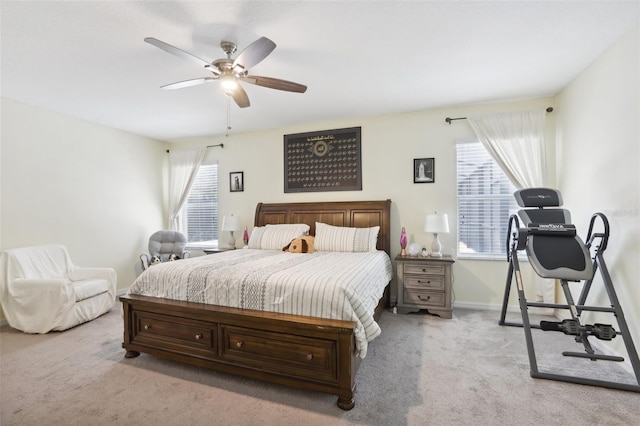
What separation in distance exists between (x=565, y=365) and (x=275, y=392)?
7.71 ft

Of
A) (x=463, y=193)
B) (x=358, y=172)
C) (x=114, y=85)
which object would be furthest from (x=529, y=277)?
(x=114, y=85)

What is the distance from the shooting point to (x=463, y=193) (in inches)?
156

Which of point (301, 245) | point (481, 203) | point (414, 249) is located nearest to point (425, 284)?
point (414, 249)

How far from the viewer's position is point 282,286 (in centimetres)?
220

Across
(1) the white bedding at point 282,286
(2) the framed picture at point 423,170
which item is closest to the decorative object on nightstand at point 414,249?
(2) the framed picture at point 423,170

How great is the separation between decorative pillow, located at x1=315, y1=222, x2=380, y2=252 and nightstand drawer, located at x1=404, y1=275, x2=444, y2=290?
58 cm

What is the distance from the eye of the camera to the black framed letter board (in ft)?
14.4

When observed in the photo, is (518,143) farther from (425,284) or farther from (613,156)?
(425,284)

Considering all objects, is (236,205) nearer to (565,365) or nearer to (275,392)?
(275,392)

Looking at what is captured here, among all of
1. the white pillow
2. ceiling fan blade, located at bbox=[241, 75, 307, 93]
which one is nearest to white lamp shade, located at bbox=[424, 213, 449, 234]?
the white pillow

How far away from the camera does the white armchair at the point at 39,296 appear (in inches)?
125

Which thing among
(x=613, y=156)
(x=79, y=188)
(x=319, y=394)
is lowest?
(x=319, y=394)

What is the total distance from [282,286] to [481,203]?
10.0 feet

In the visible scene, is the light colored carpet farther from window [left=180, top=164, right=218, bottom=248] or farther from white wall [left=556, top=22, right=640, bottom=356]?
window [left=180, top=164, right=218, bottom=248]
